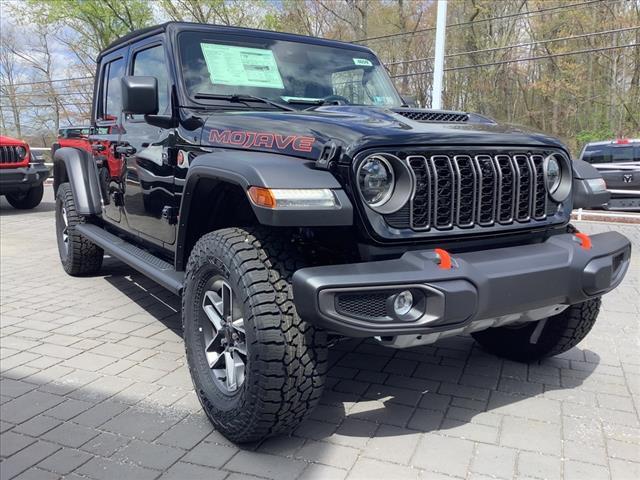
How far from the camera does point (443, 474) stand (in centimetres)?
252

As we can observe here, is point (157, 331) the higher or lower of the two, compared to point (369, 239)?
lower

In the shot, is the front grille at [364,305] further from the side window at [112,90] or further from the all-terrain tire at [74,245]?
the all-terrain tire at [74,245]

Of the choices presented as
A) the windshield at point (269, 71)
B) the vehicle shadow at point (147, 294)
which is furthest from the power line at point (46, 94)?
the windshield at point (269, 71)

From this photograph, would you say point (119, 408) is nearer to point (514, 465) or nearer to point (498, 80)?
point (514, 465)

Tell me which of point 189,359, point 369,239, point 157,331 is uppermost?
point 369,239

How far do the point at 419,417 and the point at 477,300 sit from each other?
99cm

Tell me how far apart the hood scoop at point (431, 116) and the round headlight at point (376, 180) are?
57cm

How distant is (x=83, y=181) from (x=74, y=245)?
86 cm

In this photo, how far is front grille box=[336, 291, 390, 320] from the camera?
2.25m

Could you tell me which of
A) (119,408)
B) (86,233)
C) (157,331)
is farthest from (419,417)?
(86,233)

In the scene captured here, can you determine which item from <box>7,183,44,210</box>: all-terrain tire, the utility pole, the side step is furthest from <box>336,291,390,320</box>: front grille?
<box>7,183,44,210</box>: all-terrain tire

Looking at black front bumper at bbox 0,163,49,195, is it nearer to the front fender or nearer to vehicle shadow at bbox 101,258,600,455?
vehicle shadow at bbox 101,258,600,455

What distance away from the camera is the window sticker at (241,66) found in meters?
3.63

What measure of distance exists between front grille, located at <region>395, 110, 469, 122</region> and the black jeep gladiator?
0.04ft
